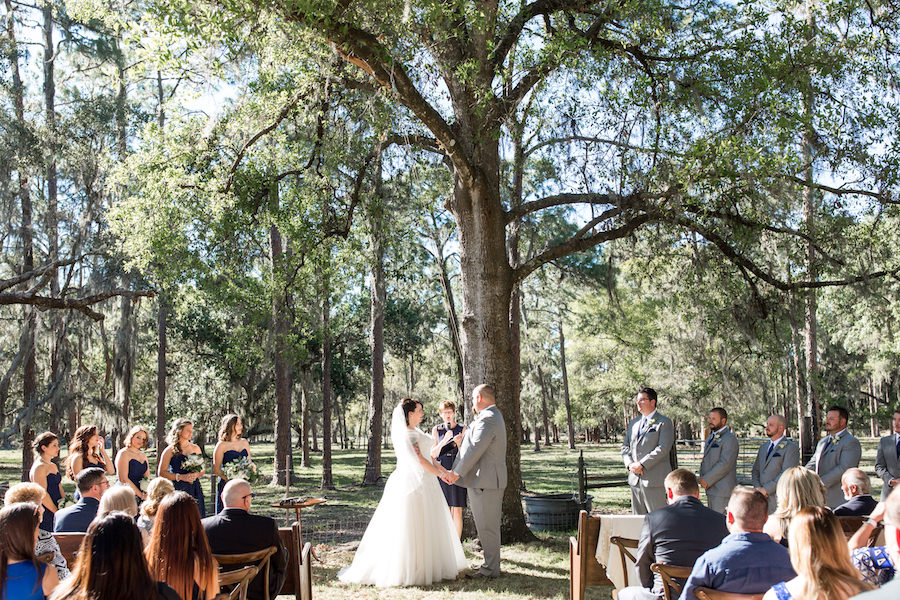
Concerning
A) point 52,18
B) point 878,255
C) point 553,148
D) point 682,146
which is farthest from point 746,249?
point 52,18

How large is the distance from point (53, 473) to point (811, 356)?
15.0m

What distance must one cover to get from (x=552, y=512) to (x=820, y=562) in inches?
305

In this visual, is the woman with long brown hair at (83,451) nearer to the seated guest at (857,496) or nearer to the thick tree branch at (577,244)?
the thick tree branch at (577,244)

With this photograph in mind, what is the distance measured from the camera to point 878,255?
10320 mm

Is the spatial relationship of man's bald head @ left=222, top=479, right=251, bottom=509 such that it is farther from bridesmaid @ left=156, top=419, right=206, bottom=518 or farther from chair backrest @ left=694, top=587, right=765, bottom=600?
bridesmaid @ left=156, top=419, right=206, bottom=518

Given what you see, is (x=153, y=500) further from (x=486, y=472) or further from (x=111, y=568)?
(x=486, y=472)

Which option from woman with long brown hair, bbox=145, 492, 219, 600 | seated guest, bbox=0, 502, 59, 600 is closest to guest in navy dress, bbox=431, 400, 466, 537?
woman with long brown hair, bbox=145, 492, 219, 600

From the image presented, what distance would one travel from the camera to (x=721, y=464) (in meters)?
7.77

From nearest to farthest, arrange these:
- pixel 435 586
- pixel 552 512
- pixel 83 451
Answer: pixel 435 586, pixel 83 451, pixel 552 512

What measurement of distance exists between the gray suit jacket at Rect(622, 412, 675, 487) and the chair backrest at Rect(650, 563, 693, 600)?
3.85 m

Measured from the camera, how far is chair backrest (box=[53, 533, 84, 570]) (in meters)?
4.45

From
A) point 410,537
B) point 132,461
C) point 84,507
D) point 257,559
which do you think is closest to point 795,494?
point 257,559

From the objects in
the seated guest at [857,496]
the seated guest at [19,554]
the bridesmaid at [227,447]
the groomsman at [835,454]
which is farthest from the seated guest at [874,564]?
the bridesmaid at [227,447]

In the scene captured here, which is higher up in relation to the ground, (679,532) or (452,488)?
(679,532)
